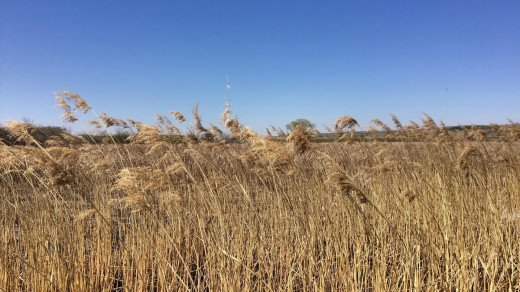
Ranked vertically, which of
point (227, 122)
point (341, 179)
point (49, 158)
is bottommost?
point (341, 179)

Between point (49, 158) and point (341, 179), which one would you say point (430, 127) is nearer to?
point (341, 179)

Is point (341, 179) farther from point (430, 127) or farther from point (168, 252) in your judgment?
point (430, 127)

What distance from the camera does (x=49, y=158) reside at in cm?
196

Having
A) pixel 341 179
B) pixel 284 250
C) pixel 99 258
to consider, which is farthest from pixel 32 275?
pixel 341 179

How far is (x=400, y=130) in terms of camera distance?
21.0 feet

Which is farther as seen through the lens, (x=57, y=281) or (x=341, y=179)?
(x=57, y=281)

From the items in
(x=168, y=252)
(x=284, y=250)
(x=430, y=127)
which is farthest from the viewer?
(x=430, y=127)

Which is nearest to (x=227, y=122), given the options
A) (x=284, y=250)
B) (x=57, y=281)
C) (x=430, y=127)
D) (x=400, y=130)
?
(x=284, y=250)

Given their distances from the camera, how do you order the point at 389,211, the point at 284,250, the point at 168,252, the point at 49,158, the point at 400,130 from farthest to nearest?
the point at 400,130 < the point at 389,211 < the point at 168,252 < the point at 284,250 < the point at 49,158

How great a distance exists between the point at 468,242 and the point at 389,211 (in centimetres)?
111

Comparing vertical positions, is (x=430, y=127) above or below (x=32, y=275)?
above

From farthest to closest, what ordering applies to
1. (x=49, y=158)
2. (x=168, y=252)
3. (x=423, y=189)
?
(x=423, y=189) < (x=168, y=252) < (x=49, y=158)

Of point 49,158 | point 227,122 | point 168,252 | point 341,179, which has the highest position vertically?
point 227,122

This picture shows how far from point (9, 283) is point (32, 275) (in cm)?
36
